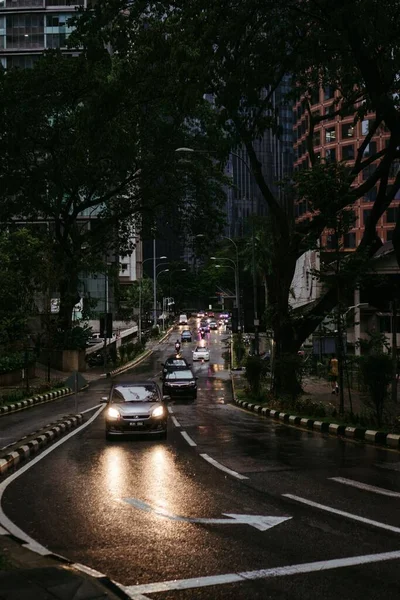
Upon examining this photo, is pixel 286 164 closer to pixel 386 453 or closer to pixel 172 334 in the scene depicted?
pixel 172 334

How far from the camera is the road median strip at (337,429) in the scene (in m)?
15.0

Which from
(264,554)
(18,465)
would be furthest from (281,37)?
(264,554)

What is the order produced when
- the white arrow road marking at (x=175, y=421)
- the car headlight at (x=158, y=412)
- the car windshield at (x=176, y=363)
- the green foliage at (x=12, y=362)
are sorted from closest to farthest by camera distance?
the car headlight at (x=158, y=412)
the white arrow road marking at (x=175, y=421)
the green foliage at (x=12, y=362)
the car windshield at (x=176, y=363)

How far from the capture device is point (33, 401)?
32062mm

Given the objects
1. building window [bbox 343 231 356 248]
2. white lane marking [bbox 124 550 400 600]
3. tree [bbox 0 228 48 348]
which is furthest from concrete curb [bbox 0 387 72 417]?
building window [bbox 343 231 356 248]

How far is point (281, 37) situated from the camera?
707 inches

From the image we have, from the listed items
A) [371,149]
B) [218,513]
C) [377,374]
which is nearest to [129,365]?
[371,149]

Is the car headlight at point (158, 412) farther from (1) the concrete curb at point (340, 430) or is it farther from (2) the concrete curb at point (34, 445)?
(1) the concrete curb at point (340, 430)

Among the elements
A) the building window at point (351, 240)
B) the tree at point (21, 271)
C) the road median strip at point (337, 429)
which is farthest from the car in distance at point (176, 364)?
the building window at point (351, 240)

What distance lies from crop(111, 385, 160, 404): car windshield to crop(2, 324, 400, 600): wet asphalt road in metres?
1.64

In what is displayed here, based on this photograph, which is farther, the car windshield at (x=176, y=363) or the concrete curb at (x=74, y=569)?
the car windshield at (x=176, y=363)

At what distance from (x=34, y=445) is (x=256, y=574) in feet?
34.3

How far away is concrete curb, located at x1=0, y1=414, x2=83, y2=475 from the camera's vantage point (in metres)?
13.0

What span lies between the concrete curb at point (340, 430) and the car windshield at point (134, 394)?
453 cm
